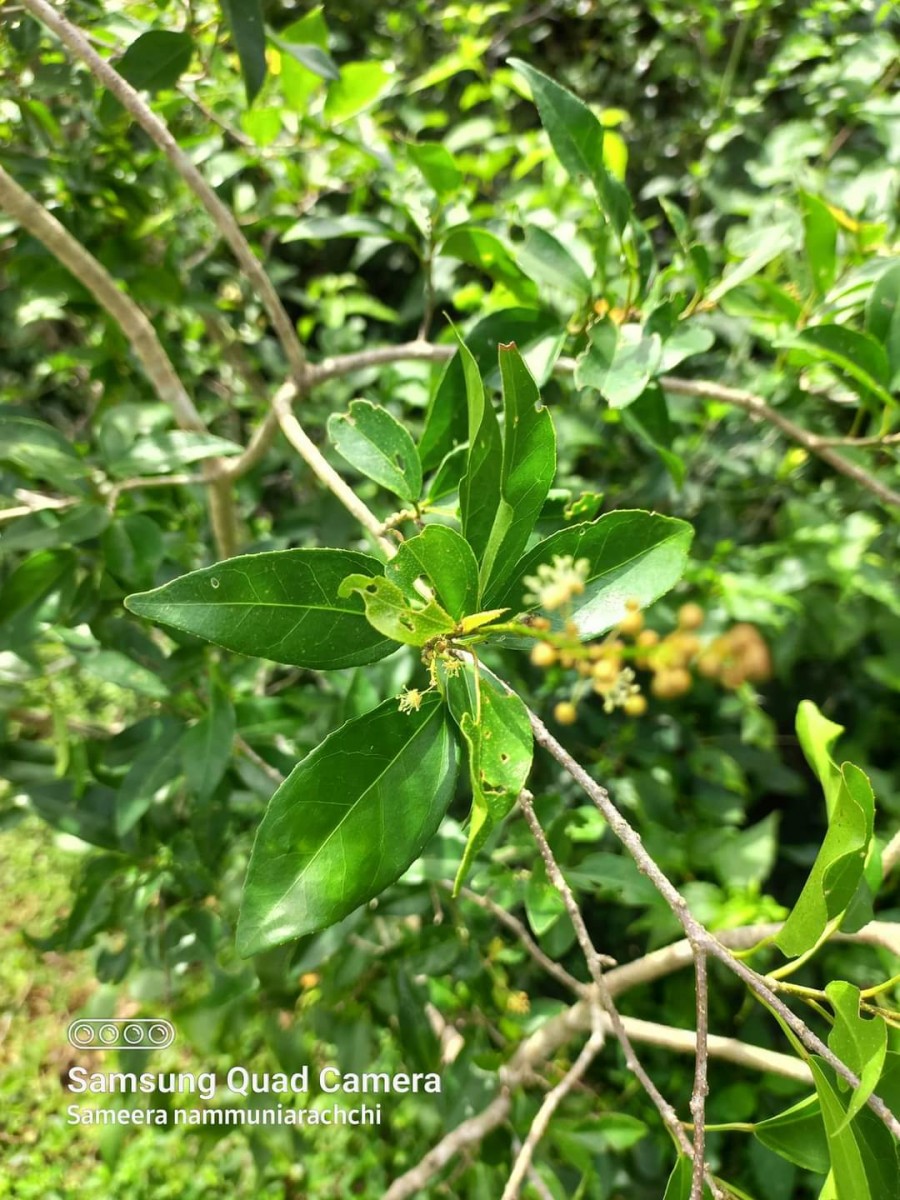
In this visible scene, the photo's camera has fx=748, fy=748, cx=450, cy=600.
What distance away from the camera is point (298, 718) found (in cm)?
108

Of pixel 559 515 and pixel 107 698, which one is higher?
pixel 559 515

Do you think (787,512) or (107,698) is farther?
(107,698)

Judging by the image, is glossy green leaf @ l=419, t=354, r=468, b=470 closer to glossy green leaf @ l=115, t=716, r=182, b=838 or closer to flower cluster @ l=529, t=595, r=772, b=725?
flower cluster @ l=529, t=595, r=772, b=725

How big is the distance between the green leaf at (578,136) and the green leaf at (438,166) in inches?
6.6

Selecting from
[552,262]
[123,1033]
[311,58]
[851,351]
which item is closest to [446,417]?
[552,262]

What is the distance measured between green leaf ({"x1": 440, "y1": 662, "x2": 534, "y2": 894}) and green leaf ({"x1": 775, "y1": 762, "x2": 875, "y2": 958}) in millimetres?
230

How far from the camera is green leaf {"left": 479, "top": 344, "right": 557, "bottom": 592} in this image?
501 millimetres

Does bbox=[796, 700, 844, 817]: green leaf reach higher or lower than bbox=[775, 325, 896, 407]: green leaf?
lower

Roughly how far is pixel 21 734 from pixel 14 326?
3.09 ft

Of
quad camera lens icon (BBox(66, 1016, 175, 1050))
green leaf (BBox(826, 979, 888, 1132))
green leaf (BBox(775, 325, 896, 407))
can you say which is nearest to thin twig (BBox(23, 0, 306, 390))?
green leaf (BBox(775, 325, 896, 407))

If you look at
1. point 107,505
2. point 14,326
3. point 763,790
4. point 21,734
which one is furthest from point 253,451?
point 763,790

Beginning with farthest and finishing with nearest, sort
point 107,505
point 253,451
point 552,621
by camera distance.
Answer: point 253,451 → point 107,505 → point 552,621

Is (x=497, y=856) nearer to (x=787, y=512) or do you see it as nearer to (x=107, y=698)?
(x=787, y=512)


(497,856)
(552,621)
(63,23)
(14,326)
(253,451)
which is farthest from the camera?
(14,326)
